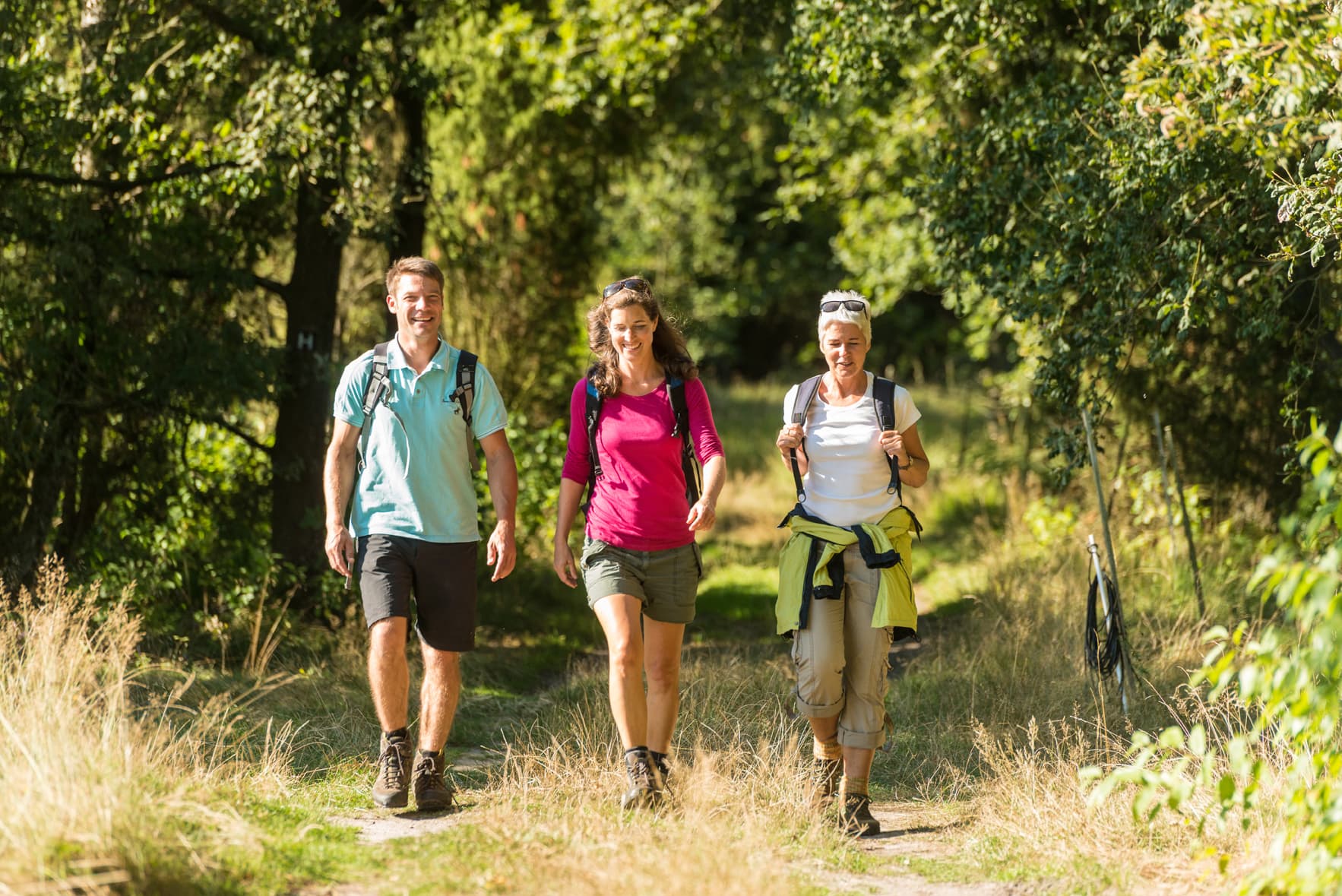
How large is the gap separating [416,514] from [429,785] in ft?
3.24

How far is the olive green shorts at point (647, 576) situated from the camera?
488 centimetres

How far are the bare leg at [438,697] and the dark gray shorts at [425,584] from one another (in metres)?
0.05

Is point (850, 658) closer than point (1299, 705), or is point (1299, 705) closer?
point (1299, 705)

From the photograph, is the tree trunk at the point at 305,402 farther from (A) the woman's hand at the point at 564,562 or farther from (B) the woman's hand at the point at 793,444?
(B) the woman's hand at the point at 793,444

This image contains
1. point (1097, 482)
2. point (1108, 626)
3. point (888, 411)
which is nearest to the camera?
point (888, 411)

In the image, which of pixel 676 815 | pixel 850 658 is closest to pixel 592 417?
pixel 850 658

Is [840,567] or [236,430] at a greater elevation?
[236,430]

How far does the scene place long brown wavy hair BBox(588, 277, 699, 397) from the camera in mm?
4988

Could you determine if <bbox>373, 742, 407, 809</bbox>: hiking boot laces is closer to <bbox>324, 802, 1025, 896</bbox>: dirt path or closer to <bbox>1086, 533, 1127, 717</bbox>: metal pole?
<bbox>324, 802, 1025, 896</bbox>: dirt path

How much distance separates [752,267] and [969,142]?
59.4ft

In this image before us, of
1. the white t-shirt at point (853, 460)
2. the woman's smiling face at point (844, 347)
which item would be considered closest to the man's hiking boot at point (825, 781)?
the white t-shirt at point (853, 460)

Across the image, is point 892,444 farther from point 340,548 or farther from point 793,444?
point 340,548

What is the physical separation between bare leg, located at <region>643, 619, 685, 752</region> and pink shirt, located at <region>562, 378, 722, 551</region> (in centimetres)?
33

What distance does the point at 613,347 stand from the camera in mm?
5059
